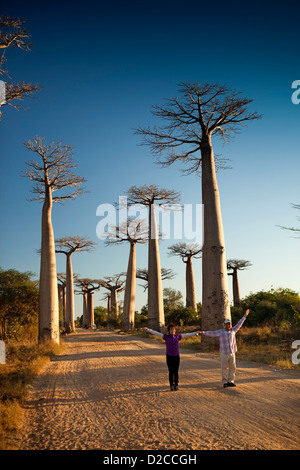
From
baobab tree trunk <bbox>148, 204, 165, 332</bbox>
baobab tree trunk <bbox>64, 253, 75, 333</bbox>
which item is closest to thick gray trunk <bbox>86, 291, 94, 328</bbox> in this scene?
baobab tree trunk <bbox>64, 253, 75, 333</bbox>

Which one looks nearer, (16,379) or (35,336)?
(16,379)

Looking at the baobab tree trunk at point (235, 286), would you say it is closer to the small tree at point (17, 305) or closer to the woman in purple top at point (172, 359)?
the small tree at point (17, 305)

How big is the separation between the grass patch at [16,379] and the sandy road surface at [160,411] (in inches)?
6.4

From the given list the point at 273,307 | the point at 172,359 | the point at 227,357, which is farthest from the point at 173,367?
the point at 273,307

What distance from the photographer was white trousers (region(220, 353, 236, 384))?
5.98 meters

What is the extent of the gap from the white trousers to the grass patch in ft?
10.5

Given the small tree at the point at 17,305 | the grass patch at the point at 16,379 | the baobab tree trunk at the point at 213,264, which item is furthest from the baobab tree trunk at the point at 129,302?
the baobab tree trunk at the point at 213,264

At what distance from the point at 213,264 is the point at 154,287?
11.7 meters

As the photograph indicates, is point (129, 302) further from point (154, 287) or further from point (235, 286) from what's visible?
point (235, 286)

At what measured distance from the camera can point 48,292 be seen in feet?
47.1

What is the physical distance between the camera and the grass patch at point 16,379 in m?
4.05

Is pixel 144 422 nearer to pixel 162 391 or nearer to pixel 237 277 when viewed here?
pixel 162 391

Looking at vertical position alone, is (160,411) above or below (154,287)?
below
